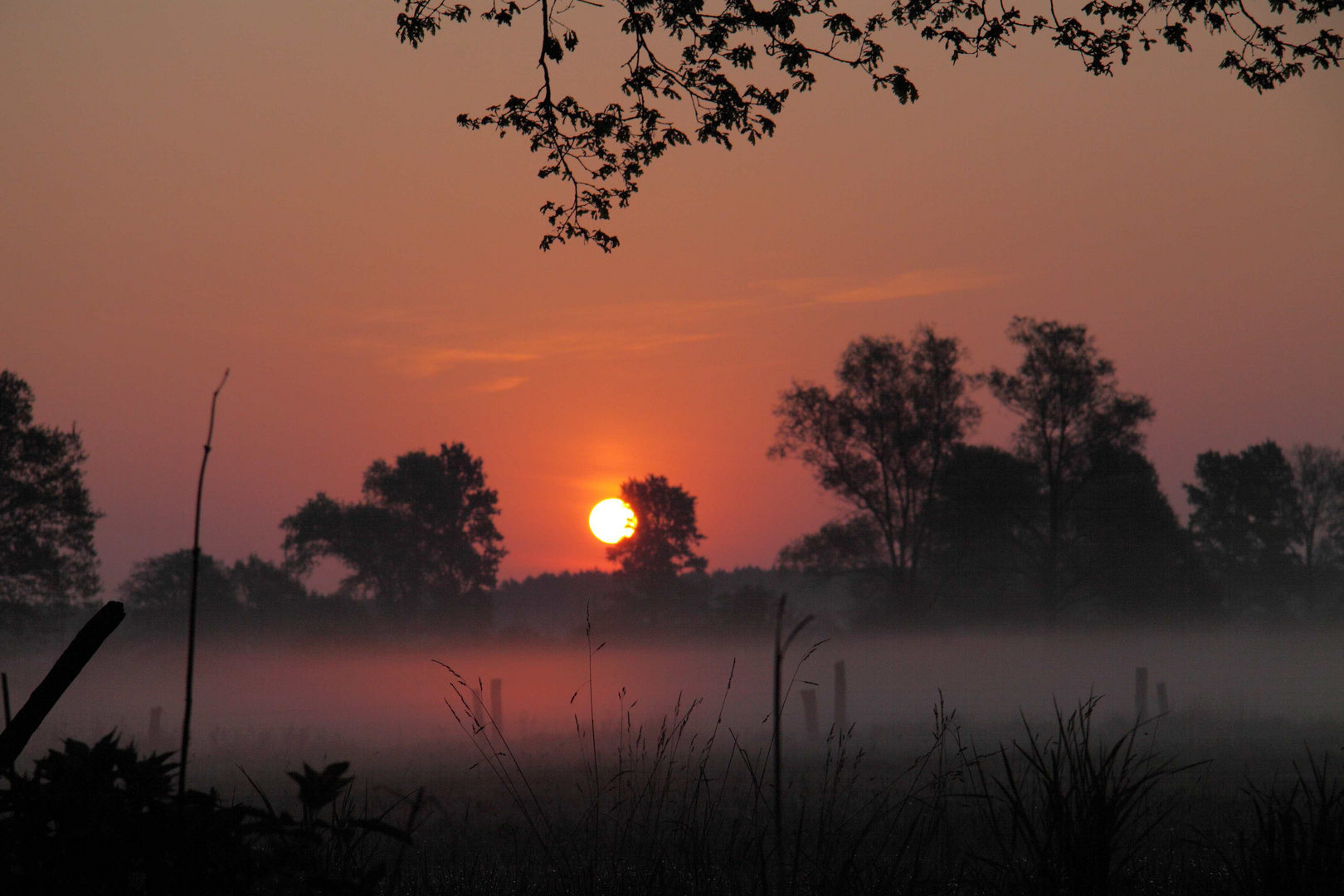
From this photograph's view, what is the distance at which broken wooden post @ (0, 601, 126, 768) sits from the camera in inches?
76.8

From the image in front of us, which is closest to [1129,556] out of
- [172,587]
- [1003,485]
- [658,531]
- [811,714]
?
[1003,485]

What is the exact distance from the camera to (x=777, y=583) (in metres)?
76.1

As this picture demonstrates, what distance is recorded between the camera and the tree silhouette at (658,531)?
5041 centimetres

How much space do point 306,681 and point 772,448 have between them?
81.3 ft

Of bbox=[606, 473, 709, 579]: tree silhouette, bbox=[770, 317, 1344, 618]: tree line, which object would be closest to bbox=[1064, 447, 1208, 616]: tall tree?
bbox=[770, 317, 1344, 618]: tree line

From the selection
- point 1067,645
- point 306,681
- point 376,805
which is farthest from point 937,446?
point 306,681

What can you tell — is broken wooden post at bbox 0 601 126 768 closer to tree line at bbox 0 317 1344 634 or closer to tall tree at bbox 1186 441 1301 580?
tree line at bbox 0 317 1344 634

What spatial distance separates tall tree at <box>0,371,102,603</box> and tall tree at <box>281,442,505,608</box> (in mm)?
24291

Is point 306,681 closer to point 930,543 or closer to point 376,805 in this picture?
point 930,543

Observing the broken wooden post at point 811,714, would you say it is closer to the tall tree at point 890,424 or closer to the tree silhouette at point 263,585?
the tall tree at point 890,424

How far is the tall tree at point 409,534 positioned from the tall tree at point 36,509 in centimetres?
2429

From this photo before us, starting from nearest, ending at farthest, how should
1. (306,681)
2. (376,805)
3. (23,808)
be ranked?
1. (23,808)
2. (376,805)
3. (306,681)

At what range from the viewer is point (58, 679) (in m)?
2.01

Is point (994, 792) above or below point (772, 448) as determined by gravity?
below
